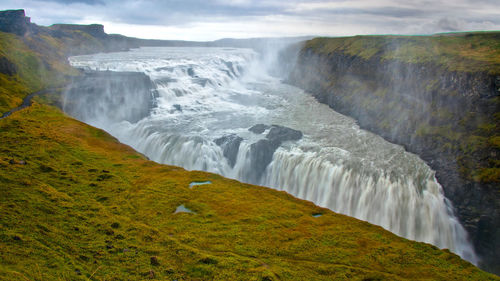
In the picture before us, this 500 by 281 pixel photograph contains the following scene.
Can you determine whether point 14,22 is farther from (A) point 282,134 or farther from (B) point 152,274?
(B) point 152,274

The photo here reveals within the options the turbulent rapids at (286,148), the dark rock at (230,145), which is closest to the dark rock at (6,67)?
the turbulent rapids at (286,148)

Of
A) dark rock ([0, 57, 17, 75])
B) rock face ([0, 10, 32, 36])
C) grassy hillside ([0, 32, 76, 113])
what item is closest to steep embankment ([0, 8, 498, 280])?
grassy hillside ([0, 32, 76, 113])

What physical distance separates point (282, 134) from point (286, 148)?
14.8ft

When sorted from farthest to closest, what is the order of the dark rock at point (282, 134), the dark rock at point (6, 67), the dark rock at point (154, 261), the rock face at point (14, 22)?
the rock face at point (14, 22), the dark rock at point (6, 67), the dark rock at point (282, 134), the dark rock at point (154, 261)

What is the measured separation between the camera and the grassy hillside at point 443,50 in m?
46.7

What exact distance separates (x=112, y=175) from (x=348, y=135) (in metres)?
34.9

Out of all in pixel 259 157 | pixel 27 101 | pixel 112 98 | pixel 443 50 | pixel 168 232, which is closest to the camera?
pixel 168 232

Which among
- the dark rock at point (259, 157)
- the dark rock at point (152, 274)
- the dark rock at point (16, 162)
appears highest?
the dark rock at point (16, 162)

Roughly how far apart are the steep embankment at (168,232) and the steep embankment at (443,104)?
51.1 ft

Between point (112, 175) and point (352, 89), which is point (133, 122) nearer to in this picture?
point (112, 175)

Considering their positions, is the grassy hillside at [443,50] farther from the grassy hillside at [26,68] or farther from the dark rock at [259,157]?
the grassy hillside at [26,68]

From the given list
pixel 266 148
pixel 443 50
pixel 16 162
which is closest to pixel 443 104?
pixel 443 50

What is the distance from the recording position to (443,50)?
55.6m

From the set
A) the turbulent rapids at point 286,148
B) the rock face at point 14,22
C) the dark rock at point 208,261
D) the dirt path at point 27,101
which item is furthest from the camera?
the rock face at point 14,22
